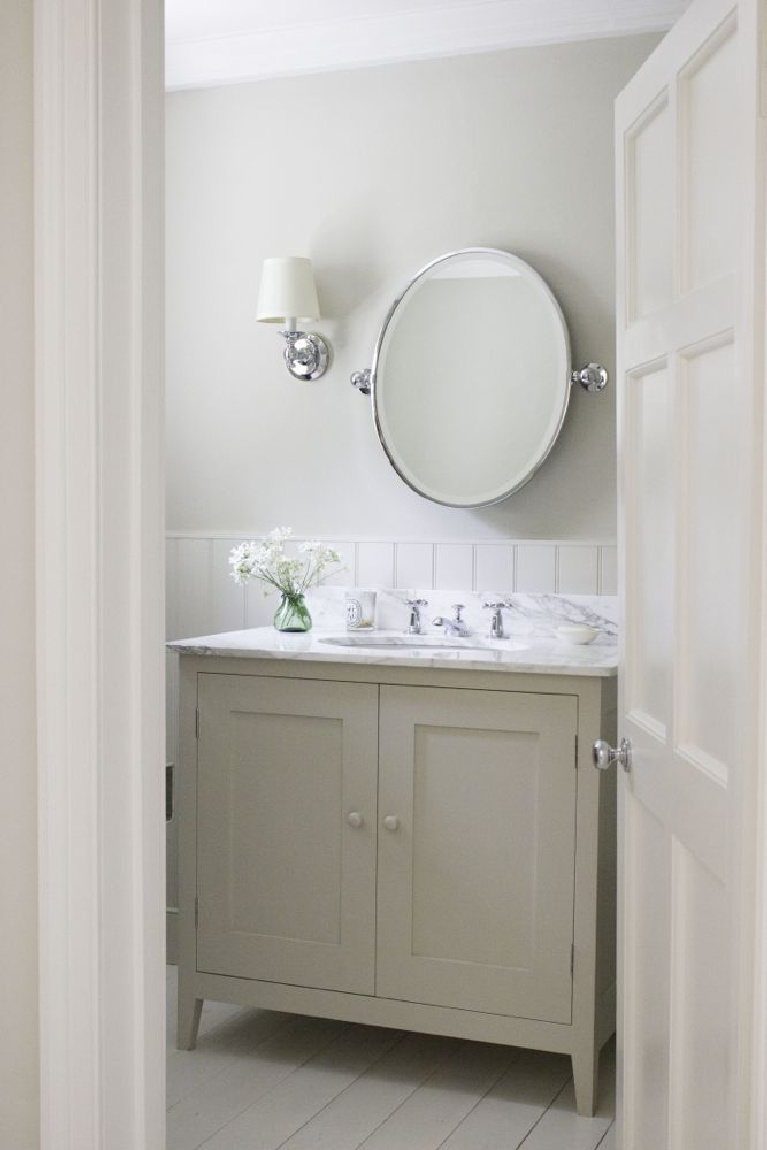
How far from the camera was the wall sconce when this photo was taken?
10.8ft

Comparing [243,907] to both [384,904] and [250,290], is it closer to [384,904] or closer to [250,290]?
[384,904]

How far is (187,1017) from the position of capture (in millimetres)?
2930

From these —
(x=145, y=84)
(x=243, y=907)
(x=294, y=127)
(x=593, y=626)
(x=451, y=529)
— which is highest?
(x=294, y=127)

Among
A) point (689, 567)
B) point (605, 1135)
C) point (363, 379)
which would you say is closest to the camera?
point (689, 567)

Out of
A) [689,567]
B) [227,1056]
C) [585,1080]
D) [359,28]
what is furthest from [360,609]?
[689,567]

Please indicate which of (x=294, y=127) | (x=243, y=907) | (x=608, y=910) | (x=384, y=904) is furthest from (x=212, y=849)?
(x=294, y=127)

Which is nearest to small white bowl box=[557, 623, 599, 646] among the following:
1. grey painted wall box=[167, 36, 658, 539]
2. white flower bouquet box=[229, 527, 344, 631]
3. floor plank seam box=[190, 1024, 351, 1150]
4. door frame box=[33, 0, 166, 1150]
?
grey painted wall box=[167, 36, 658, 539]

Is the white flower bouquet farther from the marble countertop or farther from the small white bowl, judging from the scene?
the small white bowl

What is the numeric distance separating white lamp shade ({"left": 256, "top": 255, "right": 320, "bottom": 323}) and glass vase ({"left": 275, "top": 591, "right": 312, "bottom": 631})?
2.49 ft

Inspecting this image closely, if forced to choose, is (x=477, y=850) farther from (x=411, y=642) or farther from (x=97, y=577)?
(x=97, y=577)

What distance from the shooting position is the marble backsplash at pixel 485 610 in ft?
10.2

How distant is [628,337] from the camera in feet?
6.23

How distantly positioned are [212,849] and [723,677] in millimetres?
1784

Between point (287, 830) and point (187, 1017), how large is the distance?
21.4 inches
